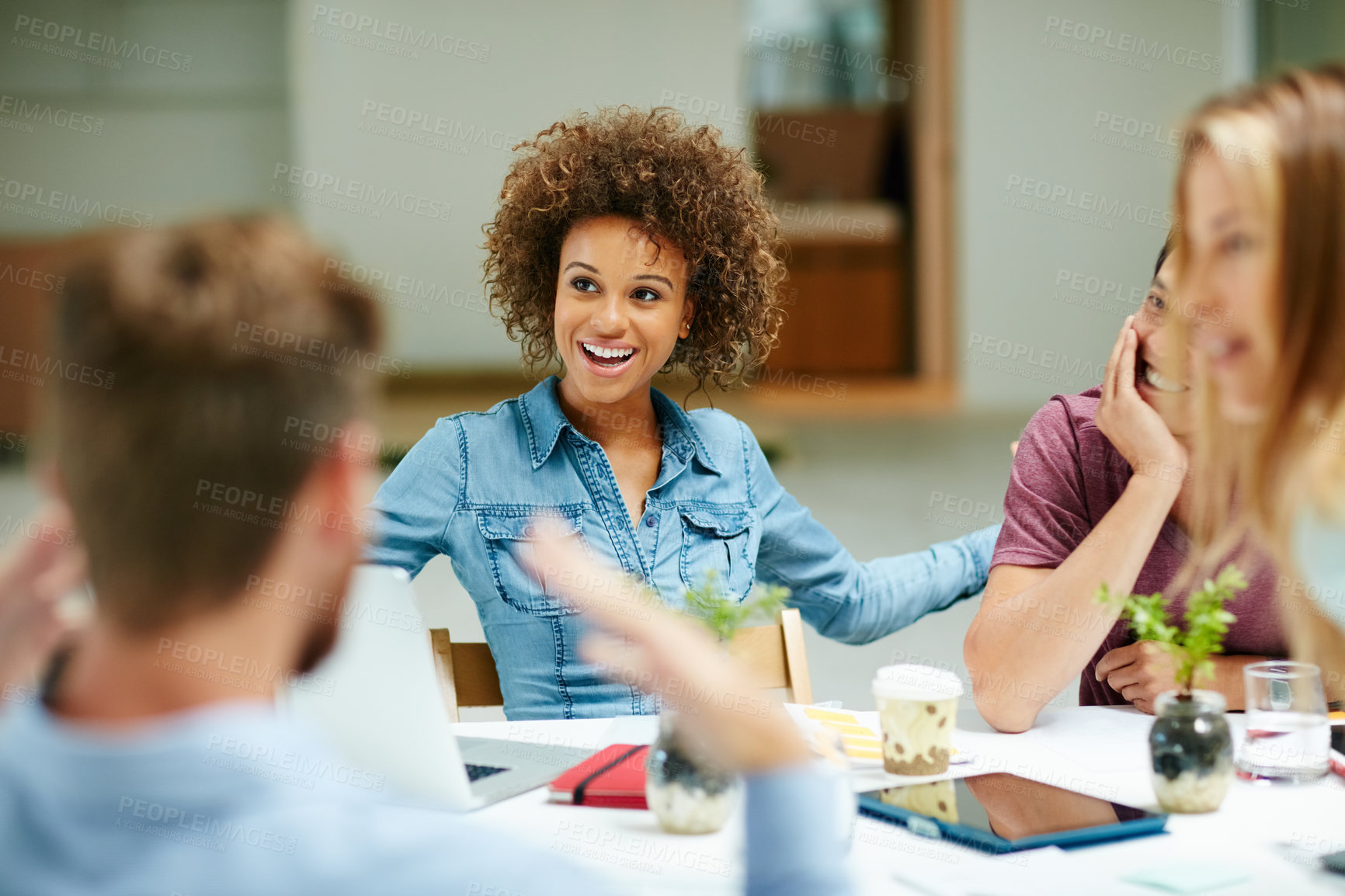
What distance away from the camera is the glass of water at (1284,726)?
1.24 m

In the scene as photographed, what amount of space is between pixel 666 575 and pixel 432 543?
1.17ft

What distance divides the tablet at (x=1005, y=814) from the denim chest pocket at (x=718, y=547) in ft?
2.23

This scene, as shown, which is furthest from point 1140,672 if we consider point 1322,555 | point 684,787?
point 684,787

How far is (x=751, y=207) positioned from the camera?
213cm

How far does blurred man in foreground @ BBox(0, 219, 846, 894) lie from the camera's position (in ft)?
1.93

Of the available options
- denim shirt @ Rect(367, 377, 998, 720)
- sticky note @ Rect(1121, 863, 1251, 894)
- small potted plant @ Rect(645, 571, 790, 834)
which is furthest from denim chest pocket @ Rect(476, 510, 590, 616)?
sticky note @ Rect(1121, 863, 1251, 894)

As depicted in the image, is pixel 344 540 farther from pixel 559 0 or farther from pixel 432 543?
pixel 559 0

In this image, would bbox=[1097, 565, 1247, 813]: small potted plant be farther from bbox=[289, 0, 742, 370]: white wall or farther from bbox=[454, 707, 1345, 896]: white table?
bbox=[289, 0, 742, 370]: white wall

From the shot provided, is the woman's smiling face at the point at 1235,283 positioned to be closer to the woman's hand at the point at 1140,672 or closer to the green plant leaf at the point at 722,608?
the green plant leaf at the point at 722,608

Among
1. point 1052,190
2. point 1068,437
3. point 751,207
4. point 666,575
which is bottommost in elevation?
point 666,575

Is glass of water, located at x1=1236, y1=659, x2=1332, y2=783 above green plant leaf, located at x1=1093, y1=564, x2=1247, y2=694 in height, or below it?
below

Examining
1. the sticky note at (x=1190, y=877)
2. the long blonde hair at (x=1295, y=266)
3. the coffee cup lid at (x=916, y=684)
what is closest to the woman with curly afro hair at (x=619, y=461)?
the coffee cup lid at (x=916, y=684)

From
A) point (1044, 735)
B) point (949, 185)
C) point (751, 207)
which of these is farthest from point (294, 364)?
point (949, 185)

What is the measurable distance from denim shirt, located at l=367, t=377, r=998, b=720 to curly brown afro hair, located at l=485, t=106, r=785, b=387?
20cm
